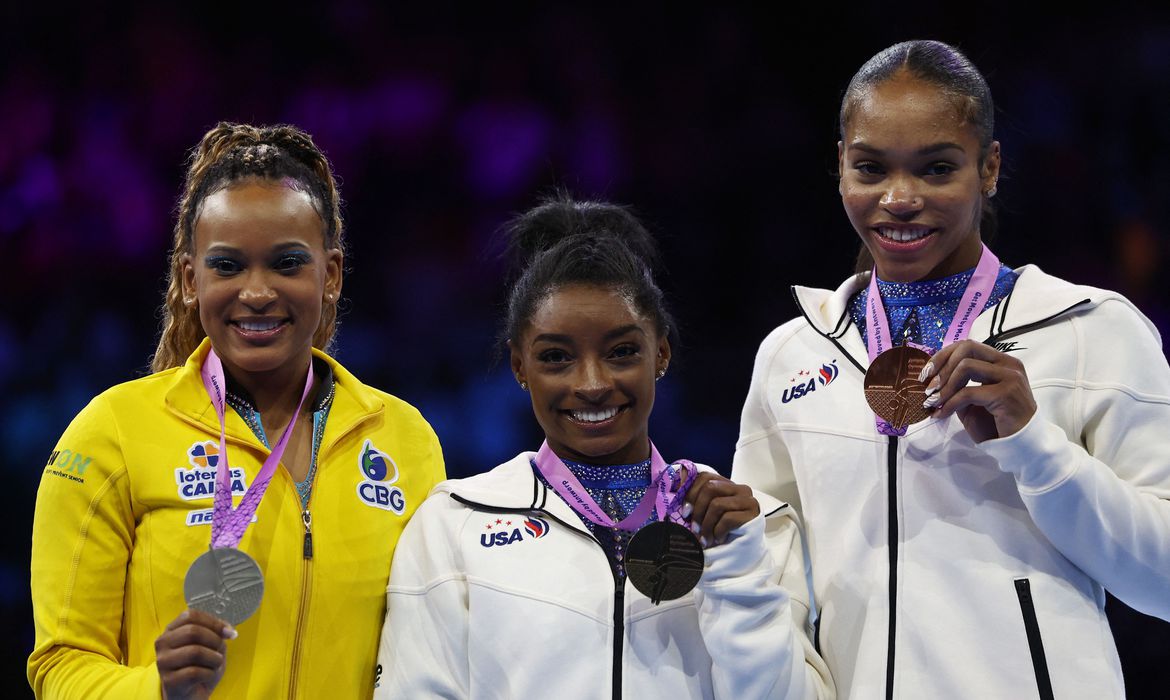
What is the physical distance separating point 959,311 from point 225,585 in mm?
1370

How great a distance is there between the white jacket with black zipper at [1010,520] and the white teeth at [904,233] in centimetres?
20

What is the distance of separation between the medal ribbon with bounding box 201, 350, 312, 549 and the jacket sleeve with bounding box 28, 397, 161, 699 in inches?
7.1

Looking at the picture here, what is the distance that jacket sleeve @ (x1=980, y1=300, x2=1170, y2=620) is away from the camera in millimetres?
1926

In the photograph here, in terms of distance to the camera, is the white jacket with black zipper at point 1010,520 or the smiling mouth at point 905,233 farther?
the smiling mouth at point 905,233

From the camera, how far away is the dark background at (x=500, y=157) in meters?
4.29

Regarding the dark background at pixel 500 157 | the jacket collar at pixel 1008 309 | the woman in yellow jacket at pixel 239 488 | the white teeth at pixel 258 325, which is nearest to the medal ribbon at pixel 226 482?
the woman in yellow jacket at pixel 239 488

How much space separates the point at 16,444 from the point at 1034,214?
3.87 m

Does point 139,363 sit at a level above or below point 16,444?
above

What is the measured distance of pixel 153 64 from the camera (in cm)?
442

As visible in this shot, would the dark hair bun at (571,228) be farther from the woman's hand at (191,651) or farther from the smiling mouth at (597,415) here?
the woman's hand at (191,651)

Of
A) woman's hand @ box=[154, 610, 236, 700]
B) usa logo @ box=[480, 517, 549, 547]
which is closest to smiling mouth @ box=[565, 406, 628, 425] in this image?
usa logo @ box=[480, 517, 549, 547]

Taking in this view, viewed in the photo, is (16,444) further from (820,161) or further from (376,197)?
(820,161)

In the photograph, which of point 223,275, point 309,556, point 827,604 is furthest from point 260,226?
point 827,604

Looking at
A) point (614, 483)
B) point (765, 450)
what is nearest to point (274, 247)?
point (614, 483)
